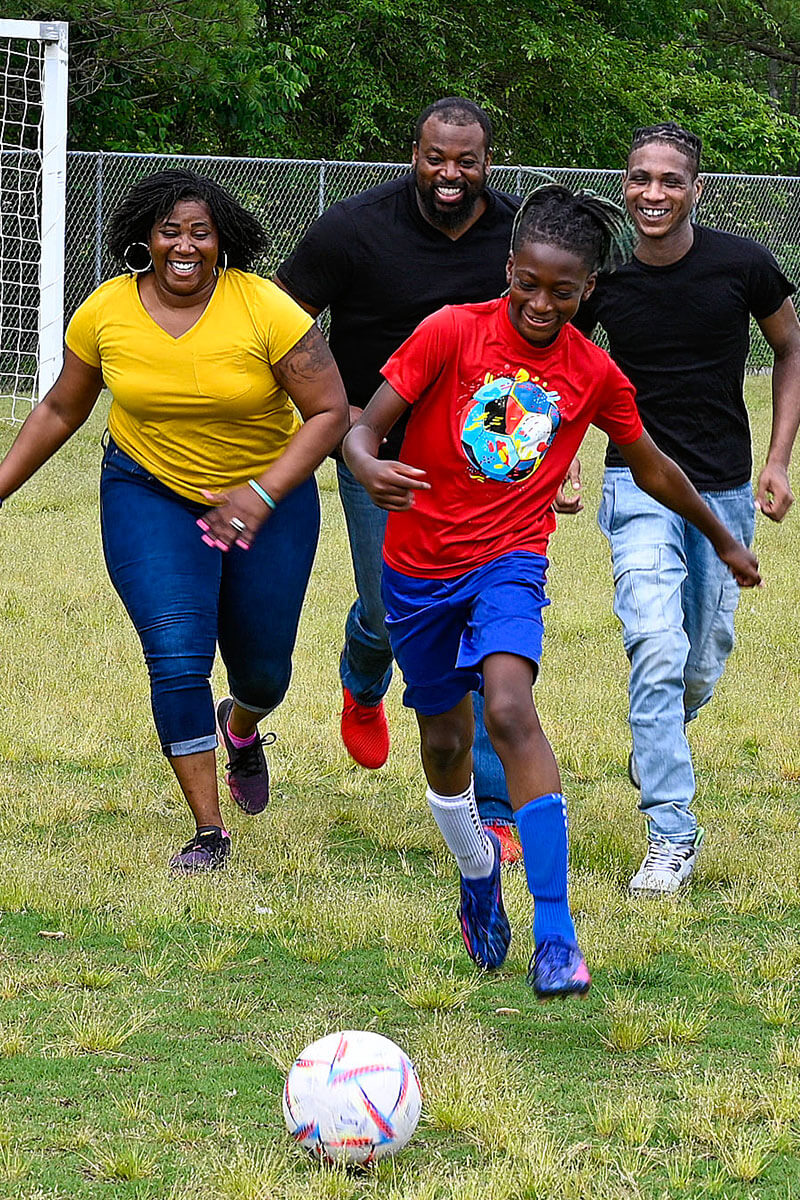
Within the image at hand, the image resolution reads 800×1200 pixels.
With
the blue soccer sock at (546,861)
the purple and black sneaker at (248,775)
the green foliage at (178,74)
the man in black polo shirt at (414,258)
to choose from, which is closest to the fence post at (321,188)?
the green foliage at (178,74)

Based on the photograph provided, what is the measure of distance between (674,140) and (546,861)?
8.76ft

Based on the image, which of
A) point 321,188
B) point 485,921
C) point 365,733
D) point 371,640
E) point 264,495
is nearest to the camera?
point 485,921

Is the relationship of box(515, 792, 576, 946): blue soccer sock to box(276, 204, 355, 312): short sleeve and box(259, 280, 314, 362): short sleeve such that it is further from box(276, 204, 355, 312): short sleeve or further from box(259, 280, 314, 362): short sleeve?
box(276, 204, 355, 312): short sleeve

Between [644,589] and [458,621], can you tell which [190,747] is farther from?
[644,589]

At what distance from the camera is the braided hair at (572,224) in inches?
169

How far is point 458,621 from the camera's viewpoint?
14.4ft

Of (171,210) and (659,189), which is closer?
(171,210)

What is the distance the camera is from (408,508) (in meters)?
4.14

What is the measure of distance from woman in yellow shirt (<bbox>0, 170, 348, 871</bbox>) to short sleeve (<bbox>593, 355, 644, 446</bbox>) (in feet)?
3.34

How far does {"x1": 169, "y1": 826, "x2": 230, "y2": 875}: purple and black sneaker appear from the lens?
5320mm

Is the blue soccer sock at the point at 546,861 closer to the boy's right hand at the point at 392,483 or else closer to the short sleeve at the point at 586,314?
the boy's right hand at the point at 392,483

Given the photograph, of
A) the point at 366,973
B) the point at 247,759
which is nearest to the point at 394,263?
the point at 247,759

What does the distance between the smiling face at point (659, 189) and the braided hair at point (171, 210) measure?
1234 millimetres

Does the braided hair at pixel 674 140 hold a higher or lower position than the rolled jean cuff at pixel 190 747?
higher
